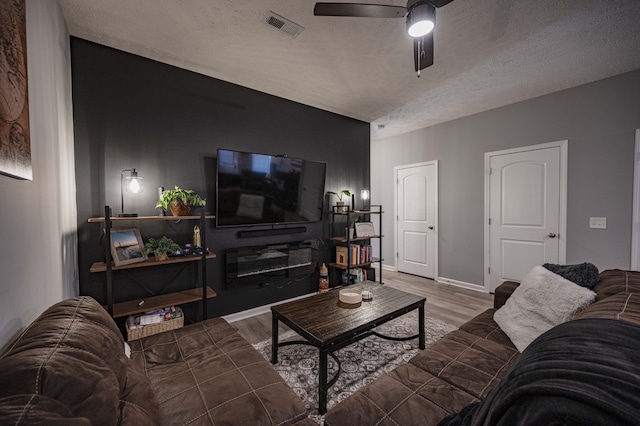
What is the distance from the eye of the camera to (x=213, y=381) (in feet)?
4.27

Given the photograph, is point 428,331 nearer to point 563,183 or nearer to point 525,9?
point 563,183

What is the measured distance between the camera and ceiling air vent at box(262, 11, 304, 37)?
1955 mm

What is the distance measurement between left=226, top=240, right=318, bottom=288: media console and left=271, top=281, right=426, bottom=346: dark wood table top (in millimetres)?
1013

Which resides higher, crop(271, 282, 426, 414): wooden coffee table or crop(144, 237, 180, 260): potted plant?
crop(144, 237, 180, 260): potted plant

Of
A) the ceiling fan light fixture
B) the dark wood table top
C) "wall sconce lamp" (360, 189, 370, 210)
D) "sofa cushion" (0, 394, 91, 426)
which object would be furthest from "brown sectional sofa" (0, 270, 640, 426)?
"wall sconce lamp" (360, 189, 370, 210)

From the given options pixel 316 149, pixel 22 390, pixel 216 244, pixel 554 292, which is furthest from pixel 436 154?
pixel 22 390

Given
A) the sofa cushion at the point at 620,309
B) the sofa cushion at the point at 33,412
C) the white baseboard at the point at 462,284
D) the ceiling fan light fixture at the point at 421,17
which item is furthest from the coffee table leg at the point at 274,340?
the white baseboard at the point at 462,284

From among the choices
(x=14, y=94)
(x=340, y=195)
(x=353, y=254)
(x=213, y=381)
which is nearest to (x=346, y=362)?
(x=213, y=381)

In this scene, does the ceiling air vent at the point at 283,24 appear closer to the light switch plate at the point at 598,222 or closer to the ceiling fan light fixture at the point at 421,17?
the ceiling fan light fixture at the point at 421,17

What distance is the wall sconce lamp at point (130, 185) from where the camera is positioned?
2.20 metres

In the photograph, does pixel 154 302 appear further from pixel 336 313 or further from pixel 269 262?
pixel 336 313

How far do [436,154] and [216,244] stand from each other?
12.4 ft

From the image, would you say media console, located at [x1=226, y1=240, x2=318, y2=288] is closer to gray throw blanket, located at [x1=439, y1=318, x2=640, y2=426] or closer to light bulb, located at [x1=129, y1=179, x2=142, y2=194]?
light bulb, located at [x1=129, y1=179, x2=142, y2=194]

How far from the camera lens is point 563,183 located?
129 inches
